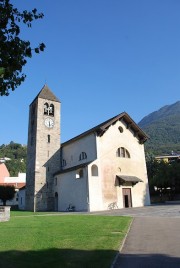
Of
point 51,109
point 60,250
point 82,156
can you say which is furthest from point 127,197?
point 60,250

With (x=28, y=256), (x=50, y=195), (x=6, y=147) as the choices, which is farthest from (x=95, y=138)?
(x=6, y=147)

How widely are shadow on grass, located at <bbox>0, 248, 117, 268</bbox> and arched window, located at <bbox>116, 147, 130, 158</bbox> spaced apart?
103 ft

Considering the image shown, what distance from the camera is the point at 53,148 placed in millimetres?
44344

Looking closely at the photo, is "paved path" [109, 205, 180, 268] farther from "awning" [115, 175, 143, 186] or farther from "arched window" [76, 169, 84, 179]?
"arched window" [76, 169, 84, 179]

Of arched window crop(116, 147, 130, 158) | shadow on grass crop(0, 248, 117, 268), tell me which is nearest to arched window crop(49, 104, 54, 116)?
arched window crop(116, 147, 130, 158)

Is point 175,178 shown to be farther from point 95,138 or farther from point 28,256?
point 28,256

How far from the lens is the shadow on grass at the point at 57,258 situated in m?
7.00

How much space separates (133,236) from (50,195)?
103ft

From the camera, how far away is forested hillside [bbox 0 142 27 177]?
337 ft

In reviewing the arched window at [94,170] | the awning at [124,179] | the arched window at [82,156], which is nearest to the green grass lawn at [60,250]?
the arched window at [94,170]

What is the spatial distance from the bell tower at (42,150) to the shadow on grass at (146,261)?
34.0 m

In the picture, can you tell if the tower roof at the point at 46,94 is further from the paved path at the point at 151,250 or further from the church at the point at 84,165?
the paved path at the point at 151,250

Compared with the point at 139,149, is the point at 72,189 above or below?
below

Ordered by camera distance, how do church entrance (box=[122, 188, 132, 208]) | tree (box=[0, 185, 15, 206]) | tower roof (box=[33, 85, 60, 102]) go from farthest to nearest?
tree (box=[0, 185, 15, 206]) → tower roof (box=[33, 85, 60, 102]) → church entrance (box=[122, 188, 132, 208])
